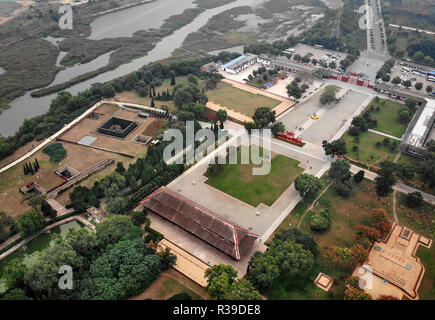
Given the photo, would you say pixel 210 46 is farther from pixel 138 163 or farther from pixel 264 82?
pixel 138 163

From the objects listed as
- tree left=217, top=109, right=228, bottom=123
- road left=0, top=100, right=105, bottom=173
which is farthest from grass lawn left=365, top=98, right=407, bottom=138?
road left=0, top=100, right=105, bottom=173

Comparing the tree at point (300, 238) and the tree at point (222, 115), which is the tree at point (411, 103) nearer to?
the tree at point (222, 115)

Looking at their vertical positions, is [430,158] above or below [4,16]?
below

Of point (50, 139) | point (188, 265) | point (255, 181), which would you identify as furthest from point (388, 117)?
point (50, 139)

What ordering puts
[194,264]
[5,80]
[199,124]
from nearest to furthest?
[194,264], [199,124], [5,80]

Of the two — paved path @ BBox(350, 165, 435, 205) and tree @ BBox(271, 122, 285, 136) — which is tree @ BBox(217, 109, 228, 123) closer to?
tree @ BBox(271, 122, 285, 136)

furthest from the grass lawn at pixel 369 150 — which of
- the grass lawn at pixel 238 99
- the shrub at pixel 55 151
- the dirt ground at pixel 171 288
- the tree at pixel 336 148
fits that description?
the shrub at pixel 55 151

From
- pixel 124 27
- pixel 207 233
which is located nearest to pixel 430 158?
pixel 207 233

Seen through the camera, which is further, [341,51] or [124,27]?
[124,27]
